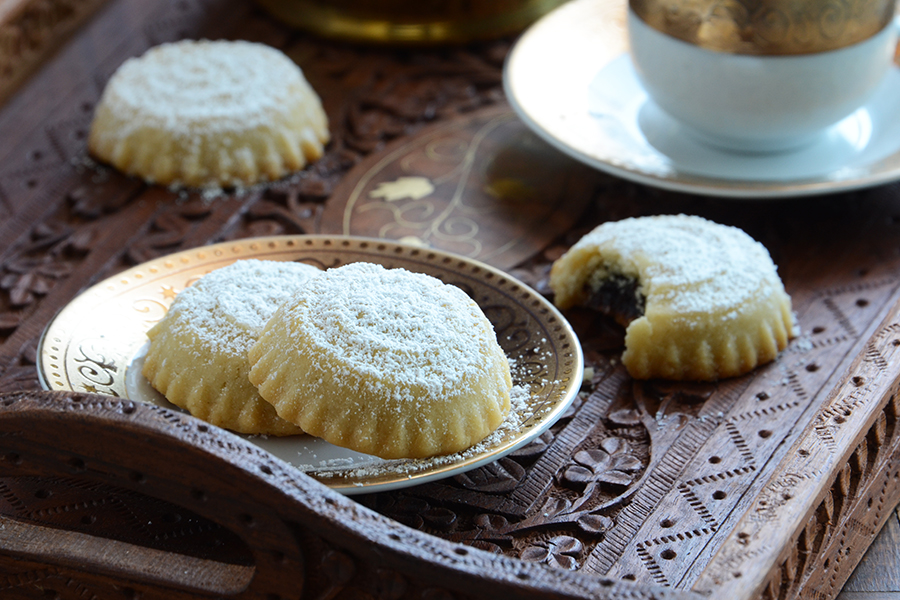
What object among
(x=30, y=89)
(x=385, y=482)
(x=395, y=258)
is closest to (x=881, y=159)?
(x=395, y=258)

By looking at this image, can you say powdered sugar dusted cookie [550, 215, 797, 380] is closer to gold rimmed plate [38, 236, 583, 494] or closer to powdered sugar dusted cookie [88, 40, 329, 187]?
gold rimmed plate [38, 236, 583, 494]

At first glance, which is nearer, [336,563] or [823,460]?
[336,563]

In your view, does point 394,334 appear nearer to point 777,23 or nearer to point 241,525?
point 241,525

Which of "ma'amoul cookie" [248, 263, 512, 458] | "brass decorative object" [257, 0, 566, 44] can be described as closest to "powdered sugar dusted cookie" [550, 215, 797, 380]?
"ma'amoul cookie" [248, 263, 512, 458]

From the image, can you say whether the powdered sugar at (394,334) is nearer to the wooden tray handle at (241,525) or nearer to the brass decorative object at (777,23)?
the wooden tray handle at (241,525)

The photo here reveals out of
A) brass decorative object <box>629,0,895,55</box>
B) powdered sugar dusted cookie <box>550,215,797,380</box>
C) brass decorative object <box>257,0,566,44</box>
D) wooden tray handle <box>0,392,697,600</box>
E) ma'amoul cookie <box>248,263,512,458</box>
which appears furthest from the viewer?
brass decorative object <box>257,0,566,44</box>

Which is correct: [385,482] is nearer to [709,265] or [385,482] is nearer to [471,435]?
[471,435]

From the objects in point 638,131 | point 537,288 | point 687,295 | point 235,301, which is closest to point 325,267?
point 235,301
